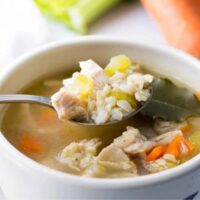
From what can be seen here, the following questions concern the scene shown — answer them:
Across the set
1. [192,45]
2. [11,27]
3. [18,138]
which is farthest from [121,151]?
[11,27]

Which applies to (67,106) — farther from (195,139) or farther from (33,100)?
(195,139)

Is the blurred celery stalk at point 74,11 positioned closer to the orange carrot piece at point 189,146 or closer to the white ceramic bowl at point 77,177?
the white ceramic bowl at point 77,177

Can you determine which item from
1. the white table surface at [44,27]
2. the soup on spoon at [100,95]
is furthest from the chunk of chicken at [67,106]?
the white table surface at [44,27]

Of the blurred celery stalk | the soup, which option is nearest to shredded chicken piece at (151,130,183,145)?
the soup

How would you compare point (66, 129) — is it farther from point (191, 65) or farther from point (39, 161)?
point (191, 65)

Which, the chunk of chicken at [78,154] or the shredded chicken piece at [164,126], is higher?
the shredded chicken piece at [164,126]

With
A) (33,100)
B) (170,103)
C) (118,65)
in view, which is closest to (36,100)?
(33,100)
